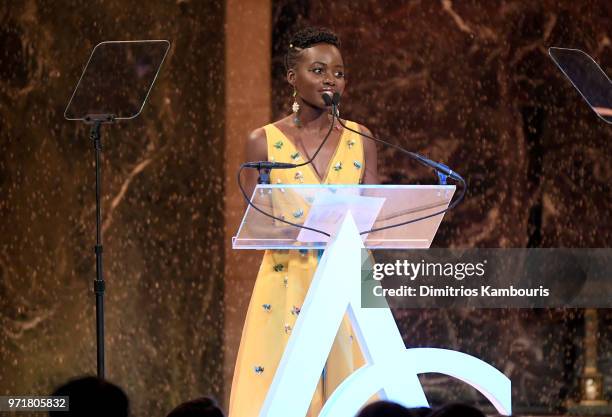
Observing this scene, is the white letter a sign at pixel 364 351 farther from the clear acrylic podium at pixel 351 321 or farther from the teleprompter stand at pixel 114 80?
the teleprompter stand at pixel 114 80

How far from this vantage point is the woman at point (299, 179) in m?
3.76

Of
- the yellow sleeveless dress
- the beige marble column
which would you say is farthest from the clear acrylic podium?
the beige marble column

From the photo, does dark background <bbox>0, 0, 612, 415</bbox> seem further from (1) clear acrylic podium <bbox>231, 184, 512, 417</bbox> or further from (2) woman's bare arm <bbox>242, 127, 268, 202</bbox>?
(1) clear acrylic podium <bbox>231, 184, 512, 417</bbox>

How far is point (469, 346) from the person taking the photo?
5637 mm

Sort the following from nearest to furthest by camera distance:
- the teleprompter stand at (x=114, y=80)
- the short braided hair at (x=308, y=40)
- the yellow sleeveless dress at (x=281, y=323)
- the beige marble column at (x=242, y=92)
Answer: the yellow sleeveless dress at (x=281, y=323)
the short braided hair at (x=308, y=40)
the teleprompter stand at (x=114, y=80)
the beige marble column at (x=242, y=92)

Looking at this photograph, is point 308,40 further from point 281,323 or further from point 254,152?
point 281,323

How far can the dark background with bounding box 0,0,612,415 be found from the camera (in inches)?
220

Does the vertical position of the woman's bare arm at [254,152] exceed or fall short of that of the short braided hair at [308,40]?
it falls short

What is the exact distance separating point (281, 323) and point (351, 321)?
67cm

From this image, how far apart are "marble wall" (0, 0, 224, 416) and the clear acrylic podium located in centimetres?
235

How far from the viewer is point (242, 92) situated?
5.55 metres

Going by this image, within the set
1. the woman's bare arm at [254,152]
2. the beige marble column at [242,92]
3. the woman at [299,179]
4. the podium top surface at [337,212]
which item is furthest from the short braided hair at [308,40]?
the beige marble column at [242,92]

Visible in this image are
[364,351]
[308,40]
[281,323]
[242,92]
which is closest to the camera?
[364,351]

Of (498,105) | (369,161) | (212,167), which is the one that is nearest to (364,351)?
(369,161)
